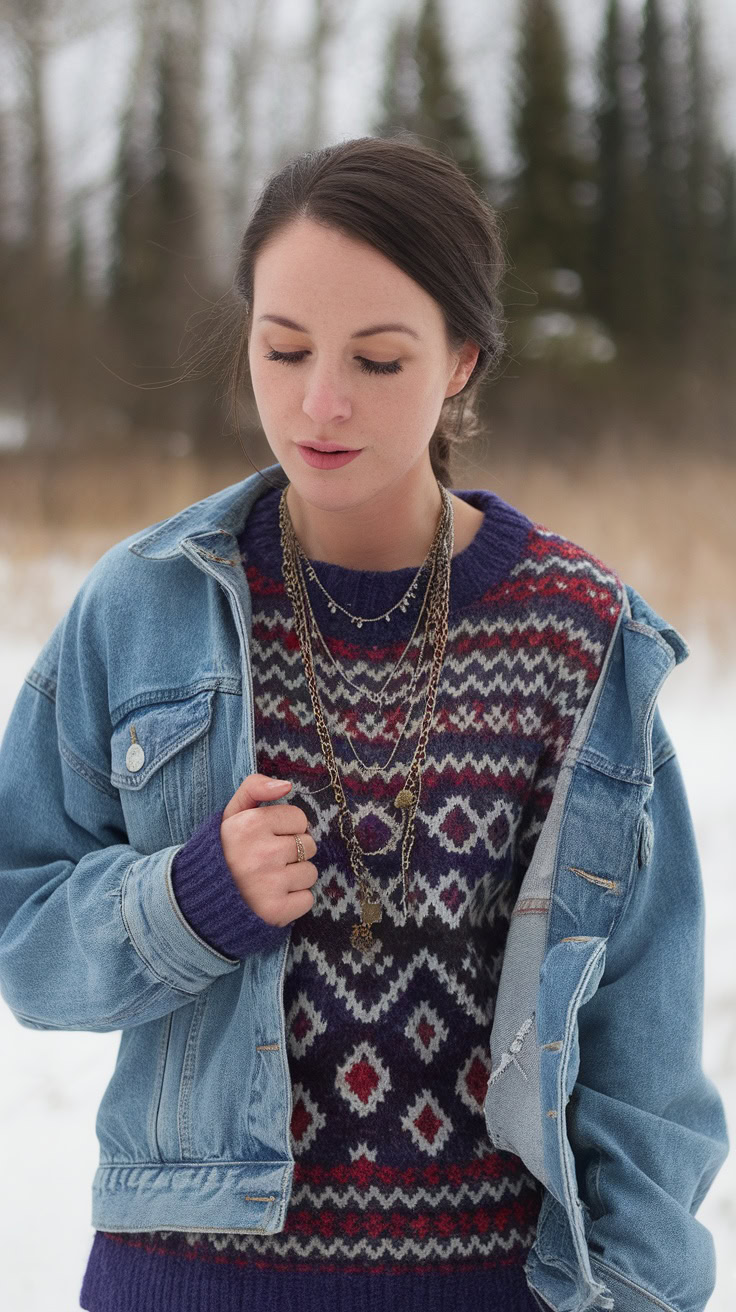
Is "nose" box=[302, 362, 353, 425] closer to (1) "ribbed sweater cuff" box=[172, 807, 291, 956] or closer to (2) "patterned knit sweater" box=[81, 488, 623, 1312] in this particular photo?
(2) "patterned knit sweater" box=[81, 488, 623, 1312]

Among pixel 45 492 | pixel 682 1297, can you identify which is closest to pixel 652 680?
pixel 682 1297

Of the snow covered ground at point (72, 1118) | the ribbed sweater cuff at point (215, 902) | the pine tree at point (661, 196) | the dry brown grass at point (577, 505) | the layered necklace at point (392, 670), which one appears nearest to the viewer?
the ribbed sweater cuff at point (215, 902)

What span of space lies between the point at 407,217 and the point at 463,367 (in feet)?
0.63

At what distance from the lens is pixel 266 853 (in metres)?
1.13

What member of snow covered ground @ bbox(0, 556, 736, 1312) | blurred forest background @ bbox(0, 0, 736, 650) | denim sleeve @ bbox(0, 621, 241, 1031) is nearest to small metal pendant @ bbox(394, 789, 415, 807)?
denim sleeve @ bbox(0, 621, 241, 1031)

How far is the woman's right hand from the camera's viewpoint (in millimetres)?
1135

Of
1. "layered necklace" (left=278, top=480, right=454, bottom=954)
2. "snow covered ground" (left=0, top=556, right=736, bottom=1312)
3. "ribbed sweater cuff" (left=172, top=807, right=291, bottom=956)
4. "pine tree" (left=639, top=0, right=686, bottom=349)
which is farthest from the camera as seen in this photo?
"pine tree" (left=639, top=0, right=686, bottom=349)

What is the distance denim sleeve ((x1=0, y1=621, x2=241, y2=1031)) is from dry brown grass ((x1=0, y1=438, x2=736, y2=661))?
3.11m

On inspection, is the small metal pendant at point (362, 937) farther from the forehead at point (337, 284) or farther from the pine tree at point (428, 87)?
the pine tree at point (428, 87)

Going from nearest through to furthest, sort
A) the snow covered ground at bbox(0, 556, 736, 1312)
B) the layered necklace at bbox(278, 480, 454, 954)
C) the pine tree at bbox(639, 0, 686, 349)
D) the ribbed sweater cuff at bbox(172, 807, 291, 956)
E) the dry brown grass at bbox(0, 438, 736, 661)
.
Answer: the ribbed sweater cuff at bbox(172, 807, 291, 956)
the layered necklace at bbox(278, 480, 454, 954)
the snow covered ground at bbox(0, 556, 736, 1312)
the dry brown grass at bbox(0, 438, 736, 661)
the pine tree at bbox(639, 0, 686, 349)

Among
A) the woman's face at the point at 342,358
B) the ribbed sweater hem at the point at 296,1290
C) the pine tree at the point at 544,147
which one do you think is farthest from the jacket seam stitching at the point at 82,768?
the pine tree at the point at 544,147

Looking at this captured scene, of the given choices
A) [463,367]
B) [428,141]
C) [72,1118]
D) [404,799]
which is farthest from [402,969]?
[428,141]

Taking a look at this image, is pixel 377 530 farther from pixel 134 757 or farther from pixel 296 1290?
pixel 296 1290

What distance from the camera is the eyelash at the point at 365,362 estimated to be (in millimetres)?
1159
